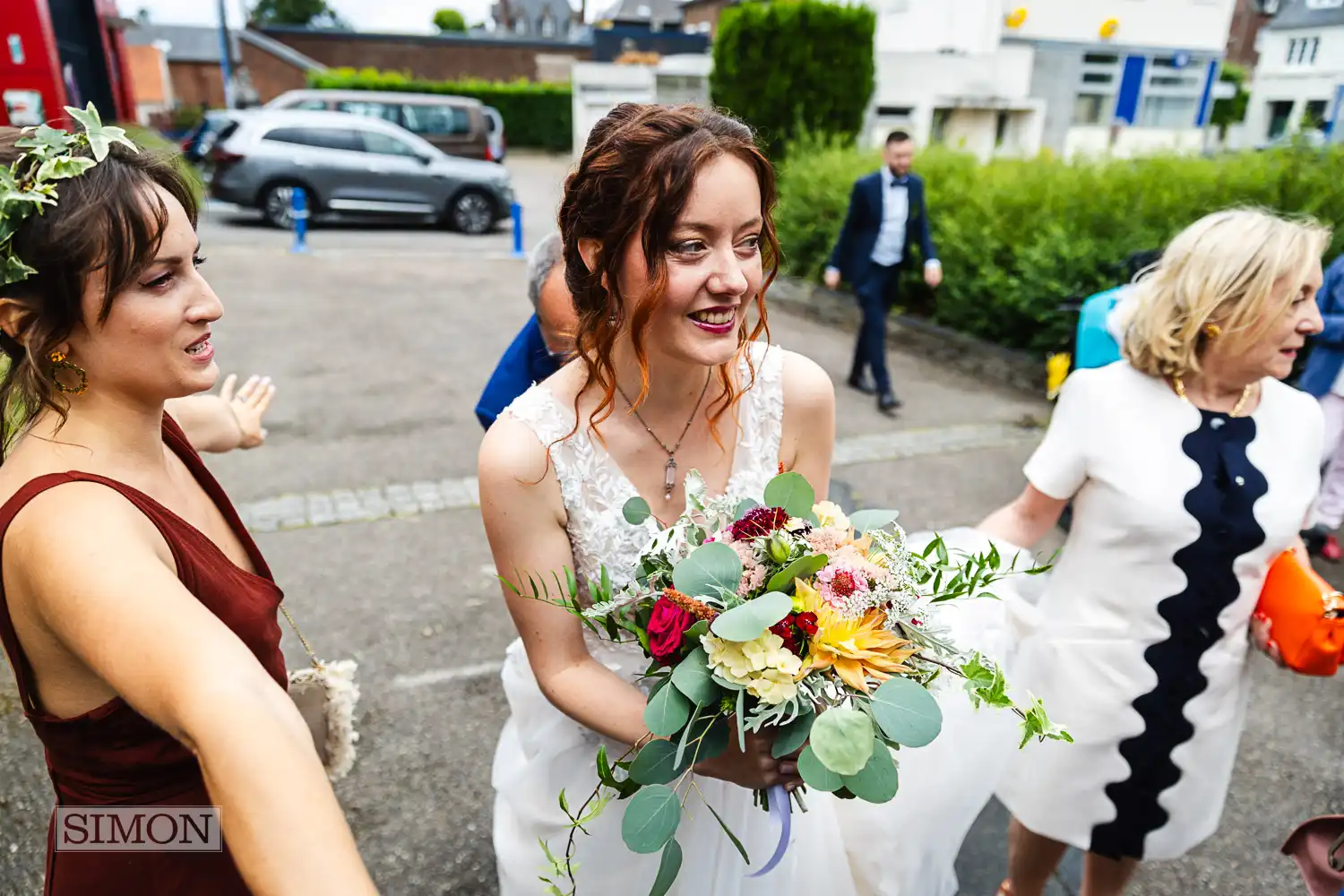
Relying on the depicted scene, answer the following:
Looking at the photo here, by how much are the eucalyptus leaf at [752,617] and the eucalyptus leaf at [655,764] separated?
236 millimetres

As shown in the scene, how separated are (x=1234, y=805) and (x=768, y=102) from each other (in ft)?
38.1

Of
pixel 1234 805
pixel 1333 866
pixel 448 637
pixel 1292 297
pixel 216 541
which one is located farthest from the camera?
pixel 448 637

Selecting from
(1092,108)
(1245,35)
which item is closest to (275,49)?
(1092,108)

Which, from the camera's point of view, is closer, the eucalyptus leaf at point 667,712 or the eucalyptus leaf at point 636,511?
the eucalyptus leaf at point 667,712

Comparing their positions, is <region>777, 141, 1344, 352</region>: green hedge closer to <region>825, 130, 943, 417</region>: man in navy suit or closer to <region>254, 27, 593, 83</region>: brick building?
<region>825, 130, 943, 417</region>: man in navy suit

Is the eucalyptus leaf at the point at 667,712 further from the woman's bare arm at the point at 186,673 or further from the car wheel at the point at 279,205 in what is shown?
the car wheel at the point at 279,205

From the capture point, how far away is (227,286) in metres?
10.2

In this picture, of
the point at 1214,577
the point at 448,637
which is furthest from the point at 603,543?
the point at 448,637

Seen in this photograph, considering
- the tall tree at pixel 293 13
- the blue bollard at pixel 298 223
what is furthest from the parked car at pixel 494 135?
the tall tree at pixel 293 13

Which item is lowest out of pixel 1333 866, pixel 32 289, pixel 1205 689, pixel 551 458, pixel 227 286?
pixel 227 286

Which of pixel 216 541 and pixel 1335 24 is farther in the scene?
pixel 1335 24

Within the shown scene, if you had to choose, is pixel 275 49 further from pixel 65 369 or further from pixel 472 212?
pixel 65 369

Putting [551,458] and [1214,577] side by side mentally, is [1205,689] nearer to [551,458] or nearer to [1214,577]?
[1214,577]

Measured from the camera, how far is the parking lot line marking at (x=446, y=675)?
139 inches
